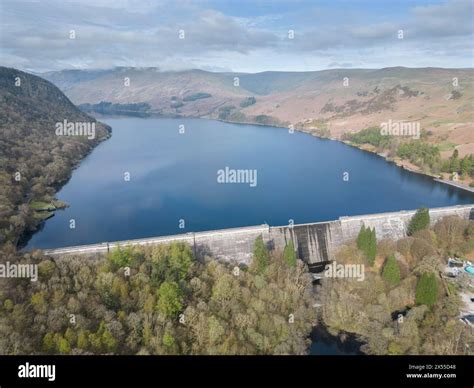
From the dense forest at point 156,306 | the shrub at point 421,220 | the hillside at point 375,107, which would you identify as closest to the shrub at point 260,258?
the dense forest at point 156,306

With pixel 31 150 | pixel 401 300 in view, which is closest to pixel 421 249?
pixel 401 300

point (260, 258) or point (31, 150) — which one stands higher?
point (31, 150)

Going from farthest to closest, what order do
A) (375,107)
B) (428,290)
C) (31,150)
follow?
(375,107) → (31,150) → (428,290)

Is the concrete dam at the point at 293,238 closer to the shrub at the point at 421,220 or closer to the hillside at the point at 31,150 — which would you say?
the shrub at the point at 421,220

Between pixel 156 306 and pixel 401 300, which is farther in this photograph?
pixel 401 300

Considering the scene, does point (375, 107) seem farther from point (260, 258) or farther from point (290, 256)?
point (260, 258)

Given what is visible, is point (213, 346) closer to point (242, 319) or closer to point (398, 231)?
point (242, 319)

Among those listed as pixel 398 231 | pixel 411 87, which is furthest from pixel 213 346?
pixel 411 87
